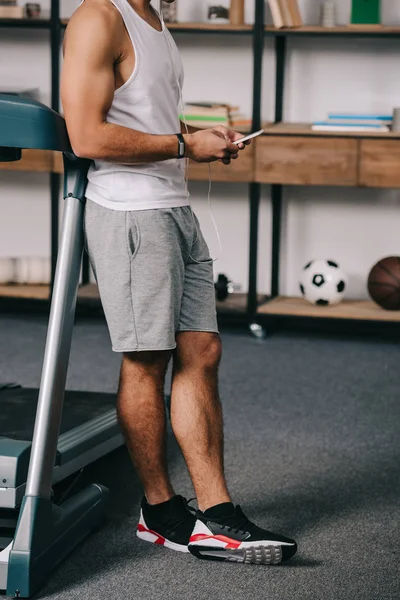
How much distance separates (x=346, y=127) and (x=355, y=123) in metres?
0.04

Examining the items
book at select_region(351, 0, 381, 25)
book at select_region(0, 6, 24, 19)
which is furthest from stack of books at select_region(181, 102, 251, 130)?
book at select_region(0, 6, 24, 19)

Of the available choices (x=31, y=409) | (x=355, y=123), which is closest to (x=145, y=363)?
(x=31, y=409)

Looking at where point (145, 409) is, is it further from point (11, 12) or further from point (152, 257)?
point (11, 12)

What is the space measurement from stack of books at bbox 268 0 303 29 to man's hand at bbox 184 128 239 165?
8.24 ft

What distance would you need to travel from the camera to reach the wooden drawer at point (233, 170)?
4.57 m

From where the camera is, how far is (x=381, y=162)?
4.45m

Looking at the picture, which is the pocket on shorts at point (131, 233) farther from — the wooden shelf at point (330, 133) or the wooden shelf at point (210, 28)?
the wooden shelf at point (210, 28)

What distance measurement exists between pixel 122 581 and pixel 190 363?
1.67ft

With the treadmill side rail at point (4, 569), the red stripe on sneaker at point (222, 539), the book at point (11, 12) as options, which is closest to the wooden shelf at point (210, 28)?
the book at point (11, 12)

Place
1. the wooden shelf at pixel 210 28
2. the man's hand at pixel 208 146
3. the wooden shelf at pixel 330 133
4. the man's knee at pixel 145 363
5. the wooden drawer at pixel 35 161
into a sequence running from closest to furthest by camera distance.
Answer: the man's hand at pixel 208 146
the man's knee at pixel 145 363
the wooden shelf at pixel 330 133
the wooden shelf at pixel 210 28
the wooden drawer at pixel 35 161

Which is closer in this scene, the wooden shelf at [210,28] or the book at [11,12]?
the wooden shelf at [210,28]

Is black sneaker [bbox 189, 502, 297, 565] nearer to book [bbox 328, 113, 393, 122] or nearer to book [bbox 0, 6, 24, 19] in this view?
book [bbox 328, 113, 393, 122]

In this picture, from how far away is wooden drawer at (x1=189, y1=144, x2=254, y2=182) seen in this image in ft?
15.0

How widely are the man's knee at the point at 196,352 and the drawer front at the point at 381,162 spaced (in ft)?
7.57
